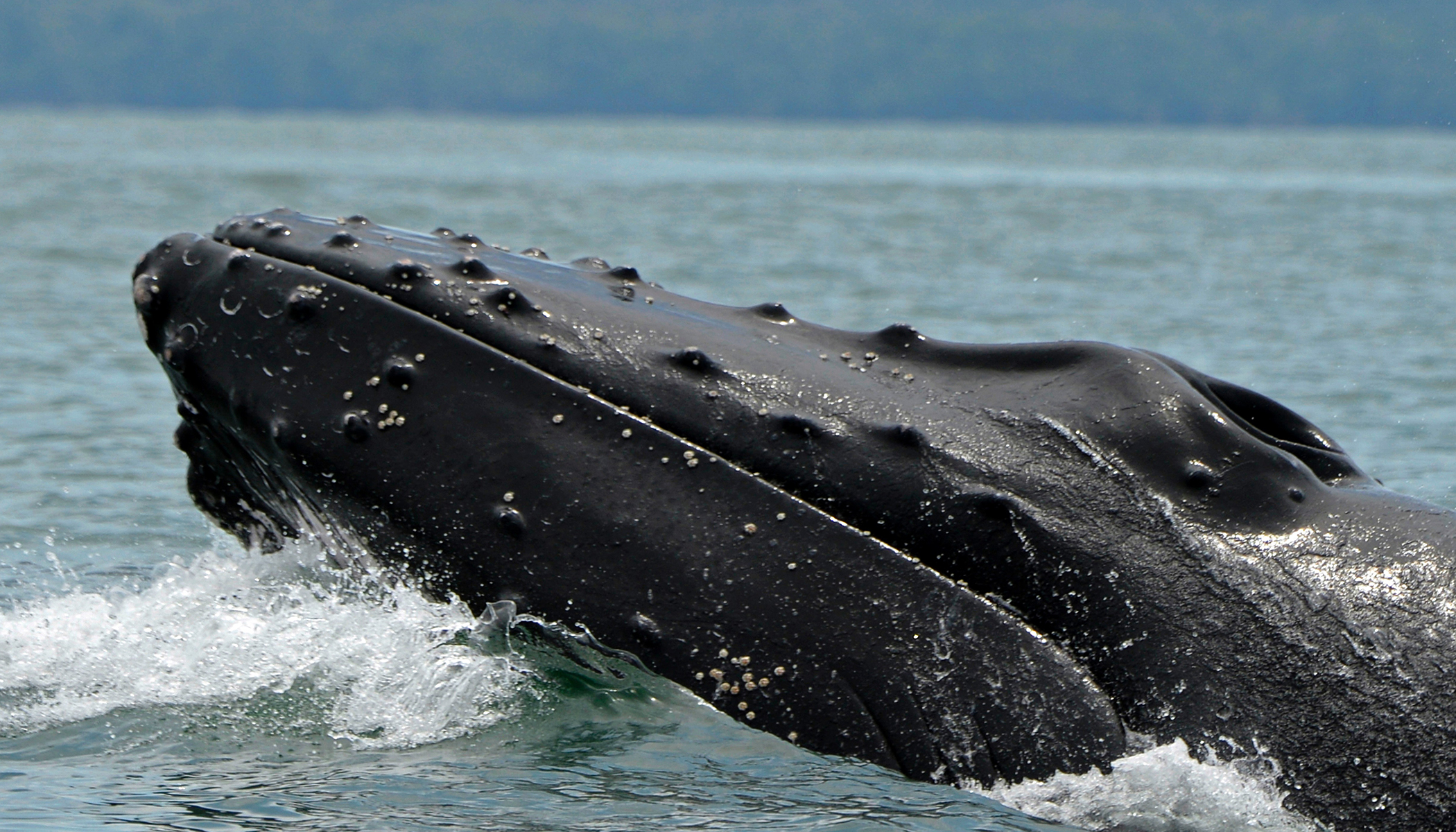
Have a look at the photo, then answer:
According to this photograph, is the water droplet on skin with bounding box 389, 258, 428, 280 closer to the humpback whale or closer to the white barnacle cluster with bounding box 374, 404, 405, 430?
the humpback whale

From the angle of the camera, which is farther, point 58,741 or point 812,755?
point 58,741

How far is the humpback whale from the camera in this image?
445 cm

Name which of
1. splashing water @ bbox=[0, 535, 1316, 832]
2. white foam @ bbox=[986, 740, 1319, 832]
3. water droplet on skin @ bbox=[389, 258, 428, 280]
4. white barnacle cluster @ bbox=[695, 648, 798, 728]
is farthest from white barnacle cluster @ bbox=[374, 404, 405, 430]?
white foam @ bbox=[986, 740, 1319, 832]

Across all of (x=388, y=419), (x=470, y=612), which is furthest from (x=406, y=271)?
(x=470, y=612)

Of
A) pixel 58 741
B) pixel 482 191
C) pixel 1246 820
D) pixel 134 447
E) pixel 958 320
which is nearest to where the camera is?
pixel 1246 820

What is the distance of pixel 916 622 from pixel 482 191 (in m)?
46.5

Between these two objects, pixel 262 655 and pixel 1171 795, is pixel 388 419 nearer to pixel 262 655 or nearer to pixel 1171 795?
pixel 262 655

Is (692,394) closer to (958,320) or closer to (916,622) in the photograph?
(916,622)

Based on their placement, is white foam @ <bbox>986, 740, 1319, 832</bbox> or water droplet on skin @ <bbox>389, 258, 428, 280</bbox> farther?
water droplet on skin @ <bbox>389, 258, 428, 280</bbox>

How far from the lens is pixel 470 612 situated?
194 inches

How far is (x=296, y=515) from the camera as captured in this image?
17.4 feet

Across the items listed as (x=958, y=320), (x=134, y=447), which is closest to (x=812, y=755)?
(x=134, y=447)

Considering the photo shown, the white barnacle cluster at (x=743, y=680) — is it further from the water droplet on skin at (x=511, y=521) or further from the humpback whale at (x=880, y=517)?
the water droplet on skin at (x=511, y=521)

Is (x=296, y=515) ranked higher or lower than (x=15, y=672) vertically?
higher
